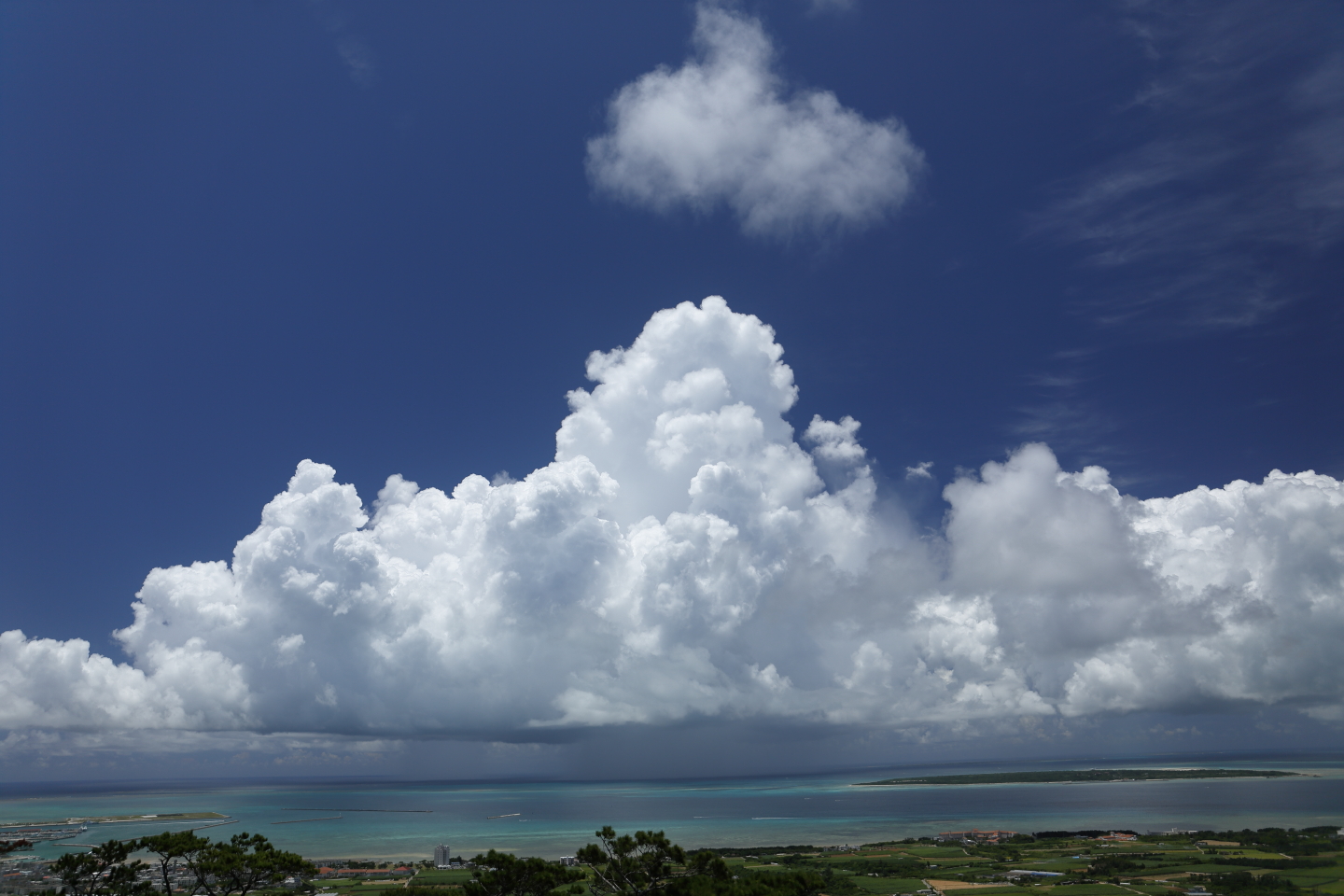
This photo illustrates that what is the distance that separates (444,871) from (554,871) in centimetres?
5702

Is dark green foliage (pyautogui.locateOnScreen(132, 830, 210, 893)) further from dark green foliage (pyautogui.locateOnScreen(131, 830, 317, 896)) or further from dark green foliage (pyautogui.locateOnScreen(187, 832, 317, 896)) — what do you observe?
dark green foliage (pyautogui.locateOnScreen(187, 832, 317, 896))

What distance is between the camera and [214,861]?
33938 millimetres

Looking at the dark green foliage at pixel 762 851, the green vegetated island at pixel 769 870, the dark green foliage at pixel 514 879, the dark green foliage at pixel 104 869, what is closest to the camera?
the green vegetated island at pixel 769 870

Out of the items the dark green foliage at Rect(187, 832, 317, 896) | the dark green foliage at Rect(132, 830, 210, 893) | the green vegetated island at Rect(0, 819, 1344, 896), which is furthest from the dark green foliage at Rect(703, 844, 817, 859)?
the dark green foliage at Rect(132, 830, 210, 893)

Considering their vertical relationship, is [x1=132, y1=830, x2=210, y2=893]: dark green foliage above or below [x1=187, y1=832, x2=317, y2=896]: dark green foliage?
above

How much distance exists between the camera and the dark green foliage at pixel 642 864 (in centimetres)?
3362

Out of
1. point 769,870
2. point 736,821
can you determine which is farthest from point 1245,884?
point 736,821

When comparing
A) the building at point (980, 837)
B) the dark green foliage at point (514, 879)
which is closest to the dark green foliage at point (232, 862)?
A: the dark green foliage at point (514, 879)

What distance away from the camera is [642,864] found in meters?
34.3

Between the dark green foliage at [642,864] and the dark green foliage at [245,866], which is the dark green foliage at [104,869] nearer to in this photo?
the dark green foliage at [245,866]

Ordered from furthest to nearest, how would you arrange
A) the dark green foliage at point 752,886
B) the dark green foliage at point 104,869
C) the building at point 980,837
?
1. the building at point 980,837
2. the dark green foliage at point 104,869
3. the dark green foliage at point 752,886

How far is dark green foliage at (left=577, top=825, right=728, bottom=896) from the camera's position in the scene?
33.6m

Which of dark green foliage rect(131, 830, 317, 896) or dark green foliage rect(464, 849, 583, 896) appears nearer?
dark green foliage rect(131, 830, 317, 896)

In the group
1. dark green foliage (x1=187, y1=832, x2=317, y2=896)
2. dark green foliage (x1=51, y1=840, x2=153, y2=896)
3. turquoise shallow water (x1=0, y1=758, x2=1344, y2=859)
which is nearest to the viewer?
dark green foliage (x1=187, y1=832, x2=317, y2=896)
